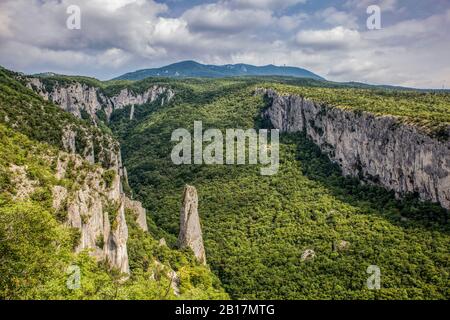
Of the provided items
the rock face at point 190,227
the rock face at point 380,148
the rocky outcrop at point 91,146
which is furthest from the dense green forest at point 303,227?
the rocky outcrop at point 91,146

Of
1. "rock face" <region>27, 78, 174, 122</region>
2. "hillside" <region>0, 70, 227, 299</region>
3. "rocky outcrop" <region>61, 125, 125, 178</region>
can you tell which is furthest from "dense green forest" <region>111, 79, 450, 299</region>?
"rock face" <region>27, 78, 174, 122</region>

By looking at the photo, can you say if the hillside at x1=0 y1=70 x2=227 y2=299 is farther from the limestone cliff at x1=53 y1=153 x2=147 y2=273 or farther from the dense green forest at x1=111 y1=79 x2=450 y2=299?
the dense green forest at x1=111 y1=79 x2=450 y2=299

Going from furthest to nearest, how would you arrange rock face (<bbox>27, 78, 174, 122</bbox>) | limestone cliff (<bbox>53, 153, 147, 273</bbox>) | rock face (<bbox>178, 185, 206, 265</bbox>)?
rock face (<bbox>27, 78, 174, 122</bbox>) → rock face (<bbox>178, 185, 206, 265</bbox>) → limestone cliff (<bbox>53, 153, 147, 273</bbox>)

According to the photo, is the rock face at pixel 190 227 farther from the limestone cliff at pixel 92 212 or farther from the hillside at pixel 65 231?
the limestone cliff at pixel 92 212

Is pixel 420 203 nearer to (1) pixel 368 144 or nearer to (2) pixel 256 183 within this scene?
(1) pixel 368 144

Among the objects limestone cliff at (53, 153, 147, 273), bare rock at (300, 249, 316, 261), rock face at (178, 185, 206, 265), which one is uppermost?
limestone cliff at (53, 153, 147, 273)

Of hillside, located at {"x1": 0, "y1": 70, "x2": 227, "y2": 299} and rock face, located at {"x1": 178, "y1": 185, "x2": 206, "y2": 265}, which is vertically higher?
hillside, located at {"x1": 0, "y1": 70, "x2": 227, "y2": 299}

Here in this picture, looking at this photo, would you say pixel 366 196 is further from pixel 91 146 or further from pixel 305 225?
pixel 91 146
